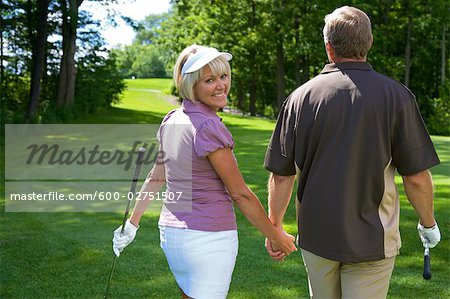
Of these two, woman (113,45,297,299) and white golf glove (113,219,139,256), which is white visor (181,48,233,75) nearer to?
woman (113,45,297,299)

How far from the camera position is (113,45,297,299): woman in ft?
8.65

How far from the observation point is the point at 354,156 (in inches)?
101

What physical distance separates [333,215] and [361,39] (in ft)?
2.45

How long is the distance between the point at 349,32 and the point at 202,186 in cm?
89

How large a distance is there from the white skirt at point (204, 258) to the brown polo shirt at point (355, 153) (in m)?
0.39

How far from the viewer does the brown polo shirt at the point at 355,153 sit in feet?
8.39

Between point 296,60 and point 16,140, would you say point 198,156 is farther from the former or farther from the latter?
point 296,60

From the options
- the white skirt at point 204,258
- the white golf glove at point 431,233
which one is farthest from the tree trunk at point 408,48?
the white skirt at point 204,258

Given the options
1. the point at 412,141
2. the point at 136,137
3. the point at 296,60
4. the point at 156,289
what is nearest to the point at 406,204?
the point at 156,289

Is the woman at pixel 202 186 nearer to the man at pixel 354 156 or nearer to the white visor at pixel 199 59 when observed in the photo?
the white visor at pixel 199 59

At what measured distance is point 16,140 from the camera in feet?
55.9

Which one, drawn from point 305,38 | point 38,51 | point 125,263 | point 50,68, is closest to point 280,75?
point 305,38

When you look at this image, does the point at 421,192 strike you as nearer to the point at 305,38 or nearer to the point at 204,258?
the point at 204,258

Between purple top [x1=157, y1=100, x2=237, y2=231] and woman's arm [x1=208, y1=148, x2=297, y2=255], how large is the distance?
42 millimetres
